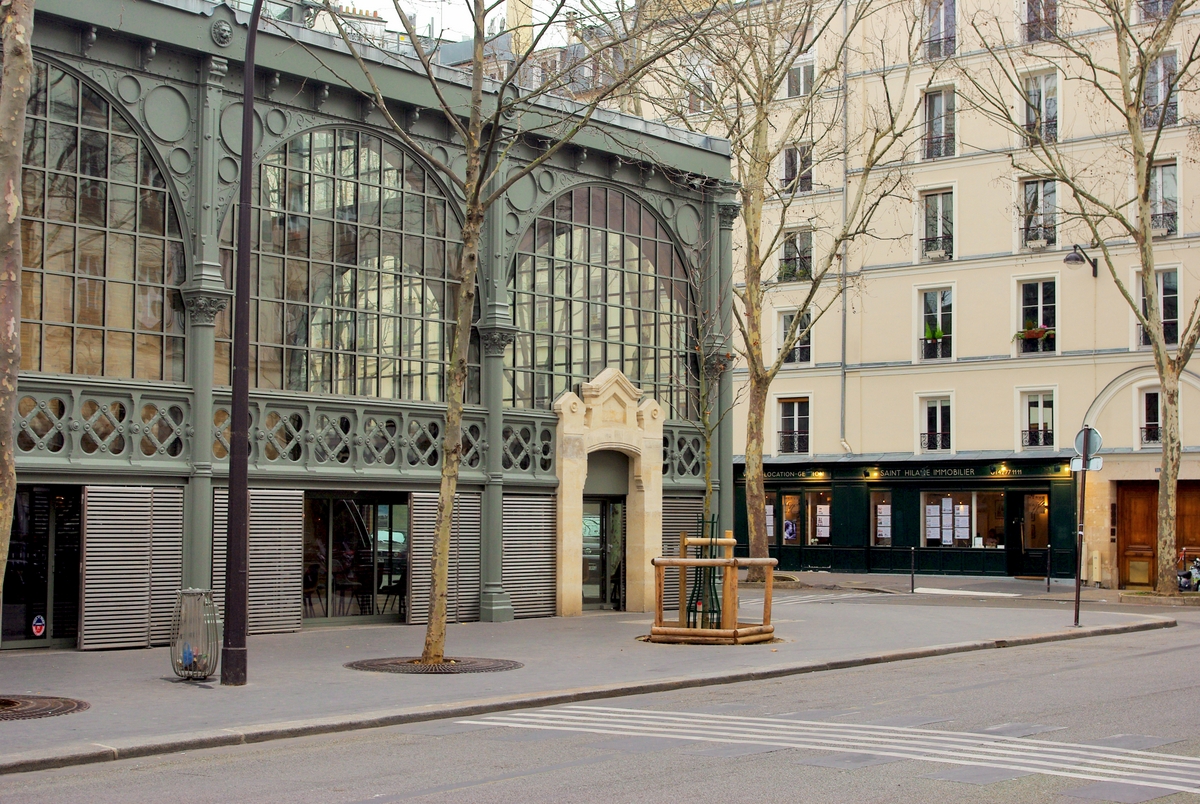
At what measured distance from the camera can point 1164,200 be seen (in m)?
38.5

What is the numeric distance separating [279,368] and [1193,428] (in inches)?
1043

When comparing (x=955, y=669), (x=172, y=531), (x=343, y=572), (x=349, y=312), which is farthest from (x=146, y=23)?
(x=955, y=669)

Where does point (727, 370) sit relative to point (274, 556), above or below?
above

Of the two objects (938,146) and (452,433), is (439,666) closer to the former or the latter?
(452,433)

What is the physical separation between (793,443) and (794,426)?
0.58 meters

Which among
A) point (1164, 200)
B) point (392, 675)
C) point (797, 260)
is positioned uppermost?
point (1164, 200)

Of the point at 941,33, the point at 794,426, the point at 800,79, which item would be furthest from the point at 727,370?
the point at 800,79

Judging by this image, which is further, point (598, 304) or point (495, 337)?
point (598, 304)

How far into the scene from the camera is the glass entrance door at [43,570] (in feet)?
58.4

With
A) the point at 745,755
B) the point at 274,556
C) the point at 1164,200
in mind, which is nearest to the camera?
the point at 745,755

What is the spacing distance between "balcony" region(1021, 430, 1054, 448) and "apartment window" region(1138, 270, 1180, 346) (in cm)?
A: 380

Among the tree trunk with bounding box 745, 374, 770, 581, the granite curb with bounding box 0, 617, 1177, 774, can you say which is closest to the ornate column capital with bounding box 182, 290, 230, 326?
the granite curb with bounding box 0, 617, 1177, 774

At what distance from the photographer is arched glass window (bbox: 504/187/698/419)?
23656 millimetres

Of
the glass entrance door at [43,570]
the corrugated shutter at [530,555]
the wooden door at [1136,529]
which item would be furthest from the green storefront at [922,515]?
the glass entrance door at [43,570]
